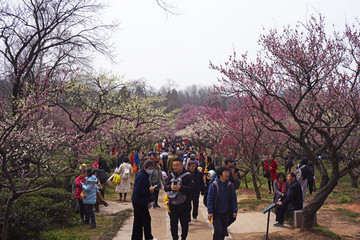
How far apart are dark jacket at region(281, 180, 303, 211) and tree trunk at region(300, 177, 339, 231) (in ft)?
2.24

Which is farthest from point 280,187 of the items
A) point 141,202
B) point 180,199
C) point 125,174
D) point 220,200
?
point 125,174

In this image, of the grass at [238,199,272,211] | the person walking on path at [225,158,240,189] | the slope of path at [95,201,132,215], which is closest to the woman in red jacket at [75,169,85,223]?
the slope of path at [95,201,132,215]

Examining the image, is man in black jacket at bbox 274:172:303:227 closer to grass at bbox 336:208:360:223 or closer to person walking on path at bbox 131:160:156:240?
grass at bbox 336:208:360:223

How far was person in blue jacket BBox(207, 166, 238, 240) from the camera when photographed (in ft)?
16.8

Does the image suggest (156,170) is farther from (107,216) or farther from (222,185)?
(222,185)

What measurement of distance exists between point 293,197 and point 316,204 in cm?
91

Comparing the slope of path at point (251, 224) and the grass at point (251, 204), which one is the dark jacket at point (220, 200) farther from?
the grass at point (251, 204)

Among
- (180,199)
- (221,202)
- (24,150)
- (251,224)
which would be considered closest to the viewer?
(221,202)

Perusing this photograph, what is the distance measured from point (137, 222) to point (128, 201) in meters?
5.56

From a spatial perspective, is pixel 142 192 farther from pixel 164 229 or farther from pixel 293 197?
pixel 293 197

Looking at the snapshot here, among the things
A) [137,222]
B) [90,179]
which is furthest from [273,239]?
[90,179]

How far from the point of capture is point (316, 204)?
6328mm

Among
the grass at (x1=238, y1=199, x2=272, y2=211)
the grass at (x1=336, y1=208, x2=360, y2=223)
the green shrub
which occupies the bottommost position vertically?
the grass at (x1=336, y1=208, x2=360, y2=223)

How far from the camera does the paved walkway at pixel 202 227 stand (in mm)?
6473
